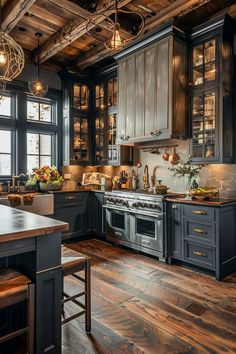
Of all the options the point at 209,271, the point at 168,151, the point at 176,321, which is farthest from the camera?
the point at 168,151

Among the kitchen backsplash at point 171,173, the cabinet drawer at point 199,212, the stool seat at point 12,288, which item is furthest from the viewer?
the kitchen backsplash at point 171,173

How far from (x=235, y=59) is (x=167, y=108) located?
114 cm

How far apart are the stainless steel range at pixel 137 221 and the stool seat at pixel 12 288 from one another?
238 centimetres

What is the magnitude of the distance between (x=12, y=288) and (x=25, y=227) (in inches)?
14.0

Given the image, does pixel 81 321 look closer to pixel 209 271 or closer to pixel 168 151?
pixel 209 271

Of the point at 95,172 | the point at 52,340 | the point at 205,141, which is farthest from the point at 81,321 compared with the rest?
the point at 95,172

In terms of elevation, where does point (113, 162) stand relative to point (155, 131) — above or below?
below

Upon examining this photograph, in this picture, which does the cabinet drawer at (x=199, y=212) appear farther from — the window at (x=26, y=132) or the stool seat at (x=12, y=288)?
the window at (x=26, y=132)

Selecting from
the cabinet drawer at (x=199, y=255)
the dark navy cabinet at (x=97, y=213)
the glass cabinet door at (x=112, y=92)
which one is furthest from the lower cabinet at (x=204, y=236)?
the glass cabinet door at (x=112, y=92)

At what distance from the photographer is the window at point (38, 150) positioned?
16.9 feet

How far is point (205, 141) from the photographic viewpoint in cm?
368

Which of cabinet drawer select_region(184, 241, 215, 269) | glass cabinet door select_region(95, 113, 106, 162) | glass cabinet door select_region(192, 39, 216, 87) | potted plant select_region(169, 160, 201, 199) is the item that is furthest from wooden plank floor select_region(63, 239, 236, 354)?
glass cabinet door select_region(192, 39, 216, 87)

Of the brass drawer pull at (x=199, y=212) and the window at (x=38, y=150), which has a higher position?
the window at (x=38, y=150)

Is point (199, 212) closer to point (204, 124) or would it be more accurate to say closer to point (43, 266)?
point (204, 124)
